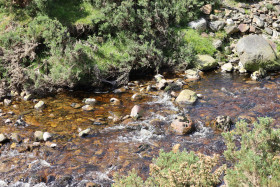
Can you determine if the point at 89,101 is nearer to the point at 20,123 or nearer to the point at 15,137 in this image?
the point at 20,123

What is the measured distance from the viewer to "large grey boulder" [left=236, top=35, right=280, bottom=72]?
12.8 metres

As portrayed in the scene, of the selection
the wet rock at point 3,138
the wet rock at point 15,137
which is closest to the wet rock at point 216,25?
the wet rock at point 15,137

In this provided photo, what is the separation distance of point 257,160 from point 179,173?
1314 millimetres

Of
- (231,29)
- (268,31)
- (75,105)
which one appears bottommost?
(75,105)

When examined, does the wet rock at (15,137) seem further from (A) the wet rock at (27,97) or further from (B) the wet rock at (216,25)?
(B) the wet rock at (216,25)

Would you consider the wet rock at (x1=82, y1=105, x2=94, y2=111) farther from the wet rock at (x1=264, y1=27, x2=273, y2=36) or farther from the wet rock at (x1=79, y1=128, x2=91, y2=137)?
the wet rock at (x1=264, y1=27, x2=273, y2=36)

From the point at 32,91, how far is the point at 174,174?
31.8 ft

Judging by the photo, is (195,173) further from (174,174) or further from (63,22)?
(63,22)

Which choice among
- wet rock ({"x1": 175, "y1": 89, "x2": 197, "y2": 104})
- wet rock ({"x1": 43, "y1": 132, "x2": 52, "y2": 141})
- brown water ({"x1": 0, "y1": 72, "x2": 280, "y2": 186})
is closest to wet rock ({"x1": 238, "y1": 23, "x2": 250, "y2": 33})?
brown water ({"x1": 0, "y1": 72, "x2": 280, "y2": 186})

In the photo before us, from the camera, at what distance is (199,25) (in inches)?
618

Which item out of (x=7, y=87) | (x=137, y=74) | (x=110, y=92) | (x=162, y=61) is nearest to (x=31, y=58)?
(x=7, y=87)

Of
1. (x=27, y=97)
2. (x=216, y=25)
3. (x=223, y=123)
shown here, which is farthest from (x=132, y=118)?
(x=216, y=25)

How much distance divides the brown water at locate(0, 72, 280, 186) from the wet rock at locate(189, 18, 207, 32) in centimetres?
442

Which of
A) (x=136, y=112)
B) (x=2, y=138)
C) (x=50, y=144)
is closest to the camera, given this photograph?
(x=50, y=144)
